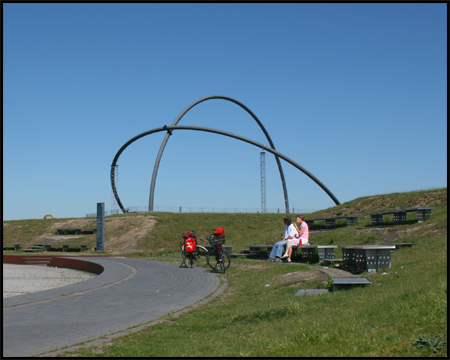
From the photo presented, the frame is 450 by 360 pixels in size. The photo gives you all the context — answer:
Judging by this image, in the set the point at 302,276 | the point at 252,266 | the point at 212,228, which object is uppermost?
the point at 212,228

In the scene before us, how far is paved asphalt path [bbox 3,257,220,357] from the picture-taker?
6566 millimetres

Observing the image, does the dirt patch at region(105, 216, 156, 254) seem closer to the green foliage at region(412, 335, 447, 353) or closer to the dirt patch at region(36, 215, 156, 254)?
the dirt patch at region(36, 215, 156, 254)

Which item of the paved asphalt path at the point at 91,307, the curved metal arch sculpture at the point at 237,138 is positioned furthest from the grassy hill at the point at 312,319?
the curved metal arch sculpture at the point at 237,138

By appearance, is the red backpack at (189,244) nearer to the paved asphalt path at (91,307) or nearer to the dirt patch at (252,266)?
the dirt patch at (252,266)

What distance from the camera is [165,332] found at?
6.91 m

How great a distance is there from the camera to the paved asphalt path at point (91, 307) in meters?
6.57

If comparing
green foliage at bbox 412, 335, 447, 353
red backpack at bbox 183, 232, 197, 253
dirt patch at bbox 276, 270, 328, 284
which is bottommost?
dirt patch at bbox 276, 270, 328, 284

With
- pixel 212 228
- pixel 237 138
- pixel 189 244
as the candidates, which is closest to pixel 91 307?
pixel 189 244

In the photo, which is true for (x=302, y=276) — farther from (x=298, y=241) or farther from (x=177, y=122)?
(x=177, y=122)

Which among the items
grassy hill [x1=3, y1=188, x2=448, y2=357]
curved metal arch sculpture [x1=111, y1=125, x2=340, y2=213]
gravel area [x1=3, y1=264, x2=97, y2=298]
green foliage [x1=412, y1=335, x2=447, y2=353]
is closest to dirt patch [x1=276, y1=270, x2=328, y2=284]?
grassy hill [x1=3, y1=188, x2=448, y2=357]

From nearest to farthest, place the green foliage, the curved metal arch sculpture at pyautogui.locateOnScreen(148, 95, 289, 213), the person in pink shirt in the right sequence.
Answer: the green foliage < the person in pink shirt < the curved metal arch sculpture at pyautogui.locateOnScreen(148, 95, 289, 213)

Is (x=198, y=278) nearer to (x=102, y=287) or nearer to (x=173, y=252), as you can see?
(x=102, y=287)

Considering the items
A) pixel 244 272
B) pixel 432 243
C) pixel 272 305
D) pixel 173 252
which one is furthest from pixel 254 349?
pixel 173 252

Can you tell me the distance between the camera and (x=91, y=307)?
9164 mm
